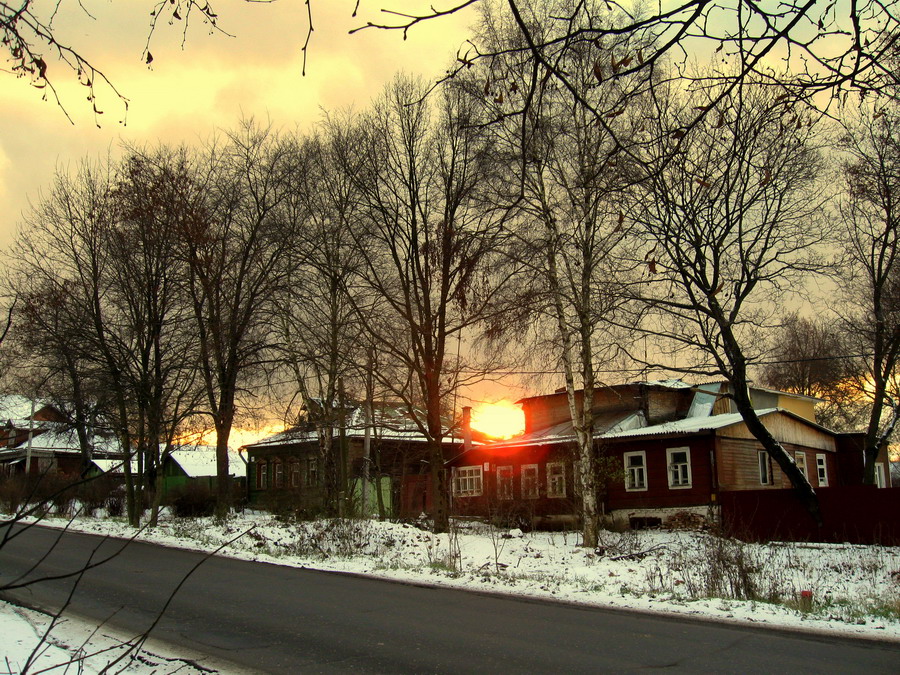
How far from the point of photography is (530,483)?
3300 centimetres

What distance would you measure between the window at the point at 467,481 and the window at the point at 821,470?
17.2 metres

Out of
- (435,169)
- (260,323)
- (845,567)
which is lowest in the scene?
(845,567)

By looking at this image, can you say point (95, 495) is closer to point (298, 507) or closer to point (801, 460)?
point (298, 507)

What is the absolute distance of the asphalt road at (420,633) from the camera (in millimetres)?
7195

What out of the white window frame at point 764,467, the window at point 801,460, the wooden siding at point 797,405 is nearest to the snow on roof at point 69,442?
the white window frame at point 764,467

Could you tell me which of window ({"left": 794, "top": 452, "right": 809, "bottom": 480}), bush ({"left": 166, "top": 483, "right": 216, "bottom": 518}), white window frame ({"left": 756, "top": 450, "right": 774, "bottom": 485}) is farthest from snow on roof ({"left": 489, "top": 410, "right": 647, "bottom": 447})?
bush ({"left": 166, "top": 483, "right": 216, "bottom": 518})

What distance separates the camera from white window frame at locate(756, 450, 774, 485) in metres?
31.9

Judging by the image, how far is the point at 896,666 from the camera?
7.25m

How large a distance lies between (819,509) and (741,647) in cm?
1742

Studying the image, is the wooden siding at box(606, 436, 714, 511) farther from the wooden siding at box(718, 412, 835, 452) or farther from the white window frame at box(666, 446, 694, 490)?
the wooden siding at box(718, 412, 835, 452)

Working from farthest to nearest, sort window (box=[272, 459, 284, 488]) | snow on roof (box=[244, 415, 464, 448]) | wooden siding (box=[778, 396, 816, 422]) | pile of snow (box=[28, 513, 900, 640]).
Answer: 1. window (box=[272, 459, 284, 488])
2. wooden siding (box=[778, 396, 816, 422])
3. snow on roof (box=[244, 415, 464, 448])
4. pile of snow (box=[28, 513, 900, 640])

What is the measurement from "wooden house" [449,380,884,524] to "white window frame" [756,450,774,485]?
0.15ft

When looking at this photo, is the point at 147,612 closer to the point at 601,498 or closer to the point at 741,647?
the point at 741,647

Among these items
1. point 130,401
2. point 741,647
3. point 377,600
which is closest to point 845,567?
point 741,647
